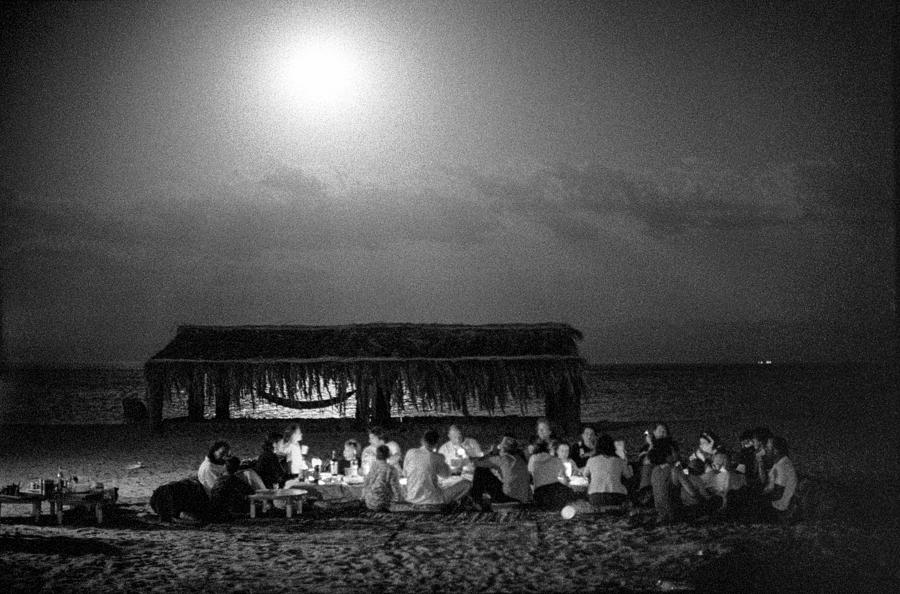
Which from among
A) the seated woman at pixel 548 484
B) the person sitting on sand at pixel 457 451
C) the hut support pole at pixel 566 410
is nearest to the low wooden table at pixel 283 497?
the person sitting on sand at pixel 457 451

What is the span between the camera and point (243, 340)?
73.3 ft

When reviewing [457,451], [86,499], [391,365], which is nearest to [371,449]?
[457,451]

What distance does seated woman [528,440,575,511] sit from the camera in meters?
11.2

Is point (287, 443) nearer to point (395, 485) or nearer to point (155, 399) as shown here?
point (395, 485)

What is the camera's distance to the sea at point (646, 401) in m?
38.3

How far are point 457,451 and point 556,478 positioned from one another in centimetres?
177

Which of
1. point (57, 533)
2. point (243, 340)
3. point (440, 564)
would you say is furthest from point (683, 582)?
point (243, 340)

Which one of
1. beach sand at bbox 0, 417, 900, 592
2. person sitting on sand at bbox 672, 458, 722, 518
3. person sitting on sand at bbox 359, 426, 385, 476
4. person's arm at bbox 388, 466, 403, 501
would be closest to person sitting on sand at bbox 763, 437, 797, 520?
beach sand at bbox 0, 417, 900, 592

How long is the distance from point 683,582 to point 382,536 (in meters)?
3.55

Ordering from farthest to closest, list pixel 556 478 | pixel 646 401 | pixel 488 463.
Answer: pixel 646 401
pixel 488 463
pixel 556 478

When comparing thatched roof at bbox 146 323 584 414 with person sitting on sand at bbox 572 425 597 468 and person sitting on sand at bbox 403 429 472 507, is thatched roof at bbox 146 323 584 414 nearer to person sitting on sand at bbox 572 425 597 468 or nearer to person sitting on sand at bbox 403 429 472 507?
person sitting on sand at bbox 572 425 597 468

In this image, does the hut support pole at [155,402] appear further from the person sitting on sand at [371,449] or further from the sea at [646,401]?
the person sitting on sand at [371,449]

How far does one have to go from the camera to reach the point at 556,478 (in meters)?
11.3

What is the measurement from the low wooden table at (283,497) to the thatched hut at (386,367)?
9124mm
